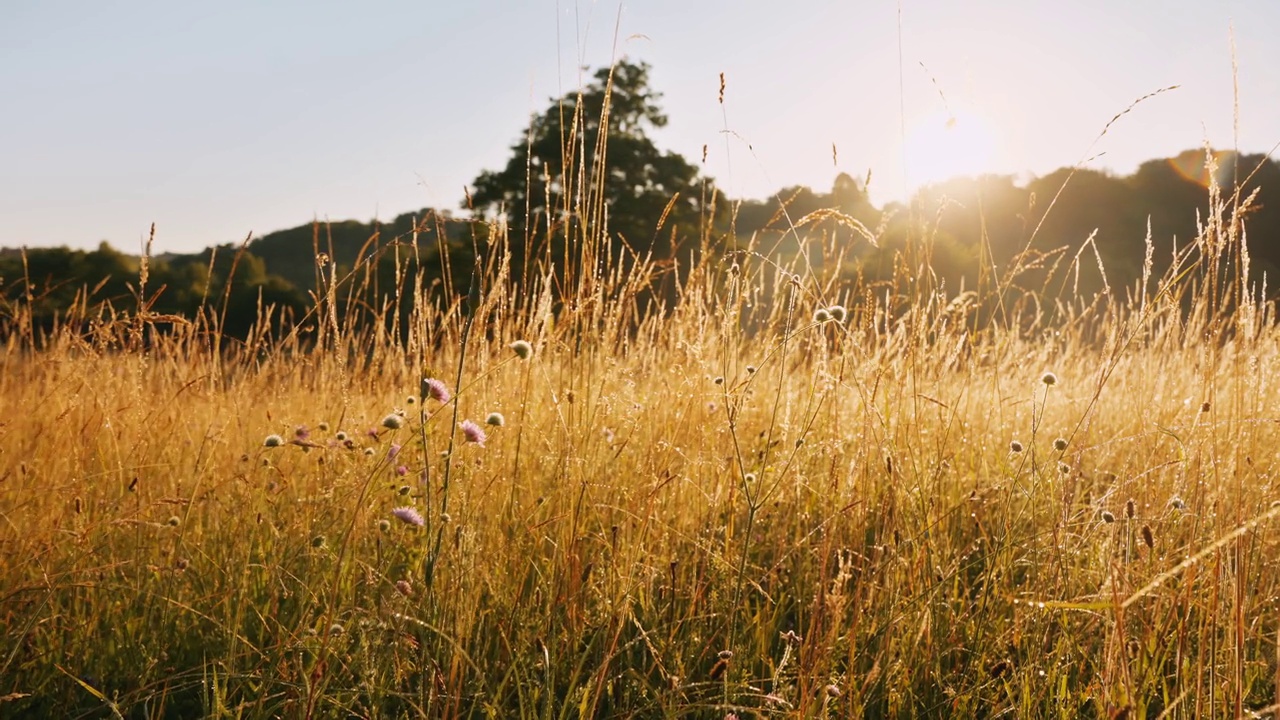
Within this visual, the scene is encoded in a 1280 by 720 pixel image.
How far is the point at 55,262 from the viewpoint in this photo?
18000 millimetres

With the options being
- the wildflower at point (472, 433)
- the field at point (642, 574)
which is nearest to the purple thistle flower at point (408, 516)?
the field at point (642, 574)

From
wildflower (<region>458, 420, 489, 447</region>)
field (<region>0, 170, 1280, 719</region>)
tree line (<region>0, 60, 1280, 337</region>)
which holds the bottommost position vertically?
field (<region>0, 170, 1280, 719</region>)

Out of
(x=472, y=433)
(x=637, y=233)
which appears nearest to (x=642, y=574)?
(x=472, y=433)

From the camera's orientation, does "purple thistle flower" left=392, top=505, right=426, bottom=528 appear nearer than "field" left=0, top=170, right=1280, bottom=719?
No

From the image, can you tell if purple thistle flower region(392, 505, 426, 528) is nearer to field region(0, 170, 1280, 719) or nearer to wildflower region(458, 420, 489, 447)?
field region(0, 170, 1280, 719)

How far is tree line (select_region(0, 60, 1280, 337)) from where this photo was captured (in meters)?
1.98

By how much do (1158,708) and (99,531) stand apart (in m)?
2.32

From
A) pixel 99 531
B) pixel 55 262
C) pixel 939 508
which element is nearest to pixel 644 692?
pixel 939 508

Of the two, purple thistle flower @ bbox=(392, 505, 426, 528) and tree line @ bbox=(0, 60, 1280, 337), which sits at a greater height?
tree line @ bbox=(0, 60, 1280, 337)

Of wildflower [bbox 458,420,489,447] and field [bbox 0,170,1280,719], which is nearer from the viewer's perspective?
field [bbox 0,170,1280,719]

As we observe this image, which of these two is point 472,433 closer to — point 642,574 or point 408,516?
point 408,516

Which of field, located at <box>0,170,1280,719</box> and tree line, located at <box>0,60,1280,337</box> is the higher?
tree line, located at <box>0,60,1280,337</box>

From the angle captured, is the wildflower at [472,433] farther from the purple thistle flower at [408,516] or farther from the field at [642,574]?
the purple thistle flower at [408,516]

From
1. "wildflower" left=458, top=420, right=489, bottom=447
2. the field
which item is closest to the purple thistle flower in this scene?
the field
